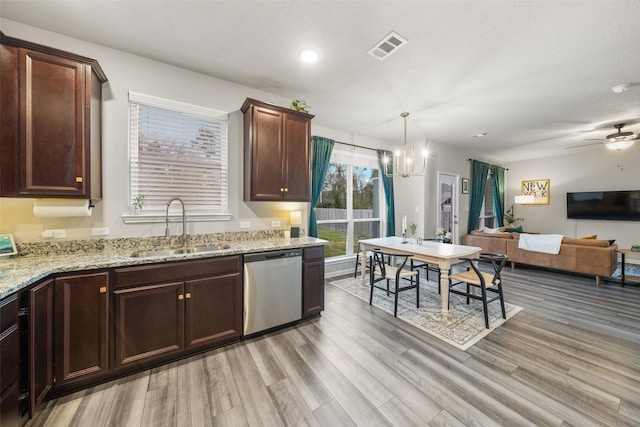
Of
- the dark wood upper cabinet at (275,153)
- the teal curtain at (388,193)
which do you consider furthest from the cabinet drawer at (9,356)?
the teal curtain at (388,193)

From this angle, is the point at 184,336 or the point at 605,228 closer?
the point at 184,336

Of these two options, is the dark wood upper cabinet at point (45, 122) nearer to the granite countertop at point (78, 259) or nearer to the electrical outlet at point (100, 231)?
the electrical outlet at point (100, 231)

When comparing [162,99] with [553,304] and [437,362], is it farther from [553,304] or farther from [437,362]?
[553,304]

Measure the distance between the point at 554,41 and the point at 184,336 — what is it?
4.28 metres

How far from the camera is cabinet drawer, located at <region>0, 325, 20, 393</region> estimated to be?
1255mm

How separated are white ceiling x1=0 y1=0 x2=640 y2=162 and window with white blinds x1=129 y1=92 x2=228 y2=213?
1.74 ft

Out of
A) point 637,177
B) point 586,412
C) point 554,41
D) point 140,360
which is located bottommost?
point 586,412

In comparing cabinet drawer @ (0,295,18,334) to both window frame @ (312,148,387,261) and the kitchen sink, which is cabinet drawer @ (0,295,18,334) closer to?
the kitchen sink

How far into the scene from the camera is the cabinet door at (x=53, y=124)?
180 centimetres

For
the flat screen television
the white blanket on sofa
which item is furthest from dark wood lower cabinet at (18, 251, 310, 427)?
the flat screen television

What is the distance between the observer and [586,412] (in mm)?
1600

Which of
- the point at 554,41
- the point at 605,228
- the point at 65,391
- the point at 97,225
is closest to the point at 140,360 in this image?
the point at 65,391

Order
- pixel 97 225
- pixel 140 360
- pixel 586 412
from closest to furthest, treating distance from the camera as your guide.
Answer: pixel 586 412, pixel 140 360, pixel 97 225

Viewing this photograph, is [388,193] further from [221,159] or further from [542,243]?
[221,159]
